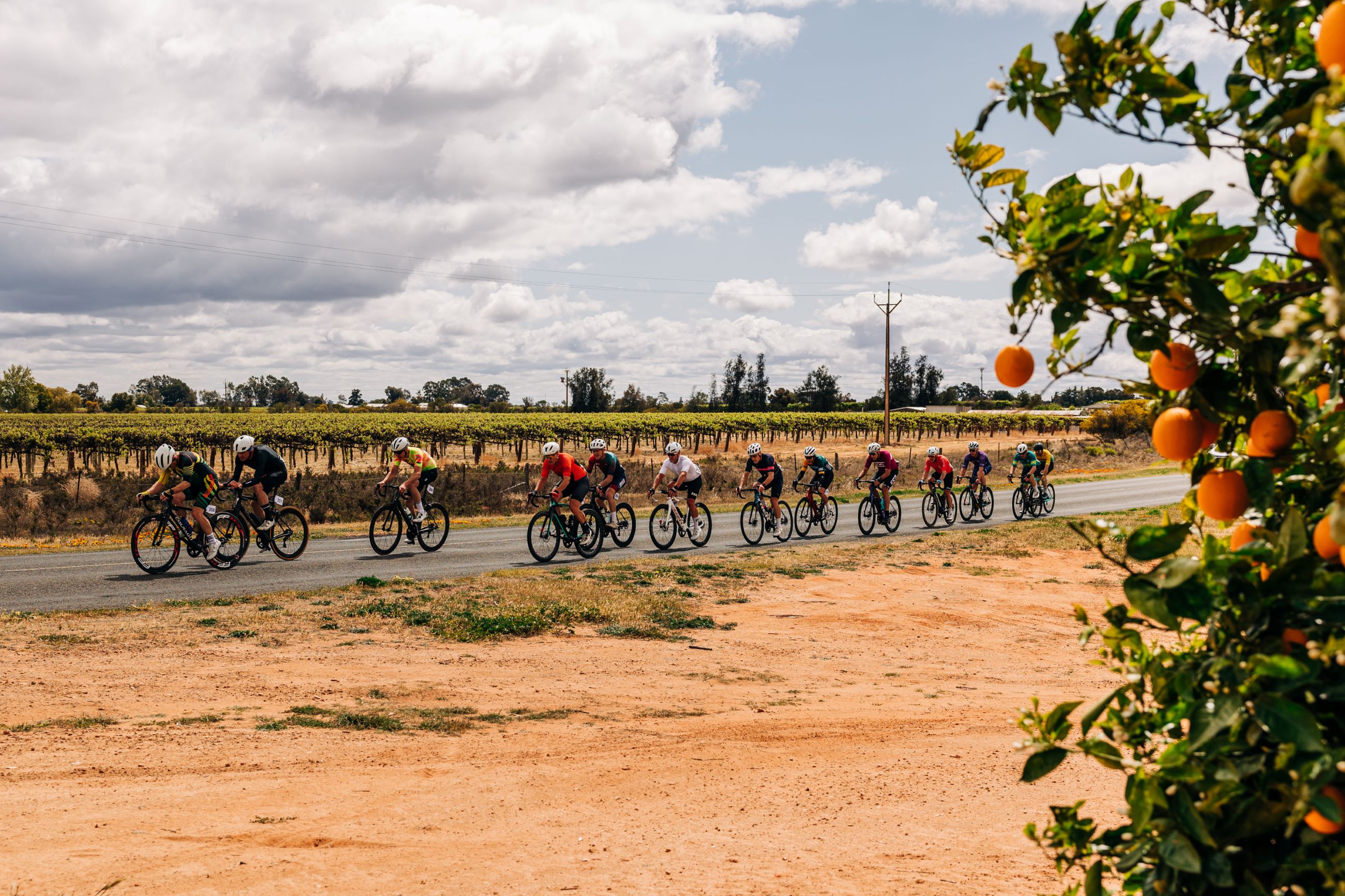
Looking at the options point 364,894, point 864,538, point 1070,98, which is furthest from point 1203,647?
point 864,538

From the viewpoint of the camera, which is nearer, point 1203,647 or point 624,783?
point 1203,647

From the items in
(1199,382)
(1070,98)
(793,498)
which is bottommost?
(793,498)

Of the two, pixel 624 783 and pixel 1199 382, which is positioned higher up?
pixel 1199 382

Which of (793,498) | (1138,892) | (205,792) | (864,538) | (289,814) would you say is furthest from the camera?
(793,498)

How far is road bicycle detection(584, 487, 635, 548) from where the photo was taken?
17734mm

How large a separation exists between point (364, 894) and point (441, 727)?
2.91m

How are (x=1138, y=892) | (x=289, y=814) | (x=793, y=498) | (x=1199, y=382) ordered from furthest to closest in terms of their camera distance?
1. (x=793, y=498)
2. (x=289, y=814)
3. (x=1138, y=892)
4. (x=1199, y=382)

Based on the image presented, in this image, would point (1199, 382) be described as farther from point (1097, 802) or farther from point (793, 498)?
point (793, 498)

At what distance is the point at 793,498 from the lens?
3728 cm

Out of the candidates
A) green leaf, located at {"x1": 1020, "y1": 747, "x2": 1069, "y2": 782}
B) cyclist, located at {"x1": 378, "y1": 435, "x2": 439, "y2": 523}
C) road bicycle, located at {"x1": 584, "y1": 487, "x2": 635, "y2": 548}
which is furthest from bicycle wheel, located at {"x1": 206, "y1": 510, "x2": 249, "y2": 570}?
green leaf, located at {"x1": 1020, "y1": 747, "x2": 1069, "y2": 782}

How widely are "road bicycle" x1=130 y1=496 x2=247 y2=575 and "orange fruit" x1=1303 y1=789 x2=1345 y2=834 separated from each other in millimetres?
15817

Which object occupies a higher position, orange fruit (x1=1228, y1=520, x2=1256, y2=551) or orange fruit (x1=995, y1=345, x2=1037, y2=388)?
orange fruit (x1=995, y1=345, x2=1037, y2=388)

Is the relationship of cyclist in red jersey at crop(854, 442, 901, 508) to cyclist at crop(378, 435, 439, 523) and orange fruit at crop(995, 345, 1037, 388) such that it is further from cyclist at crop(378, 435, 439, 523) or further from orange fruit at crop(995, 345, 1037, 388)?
orange fruit at crop(995, 345, 1037, 388)

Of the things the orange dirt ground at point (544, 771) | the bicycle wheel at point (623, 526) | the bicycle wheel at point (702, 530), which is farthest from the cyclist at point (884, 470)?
the orange dirt ground at point (544, 771)
